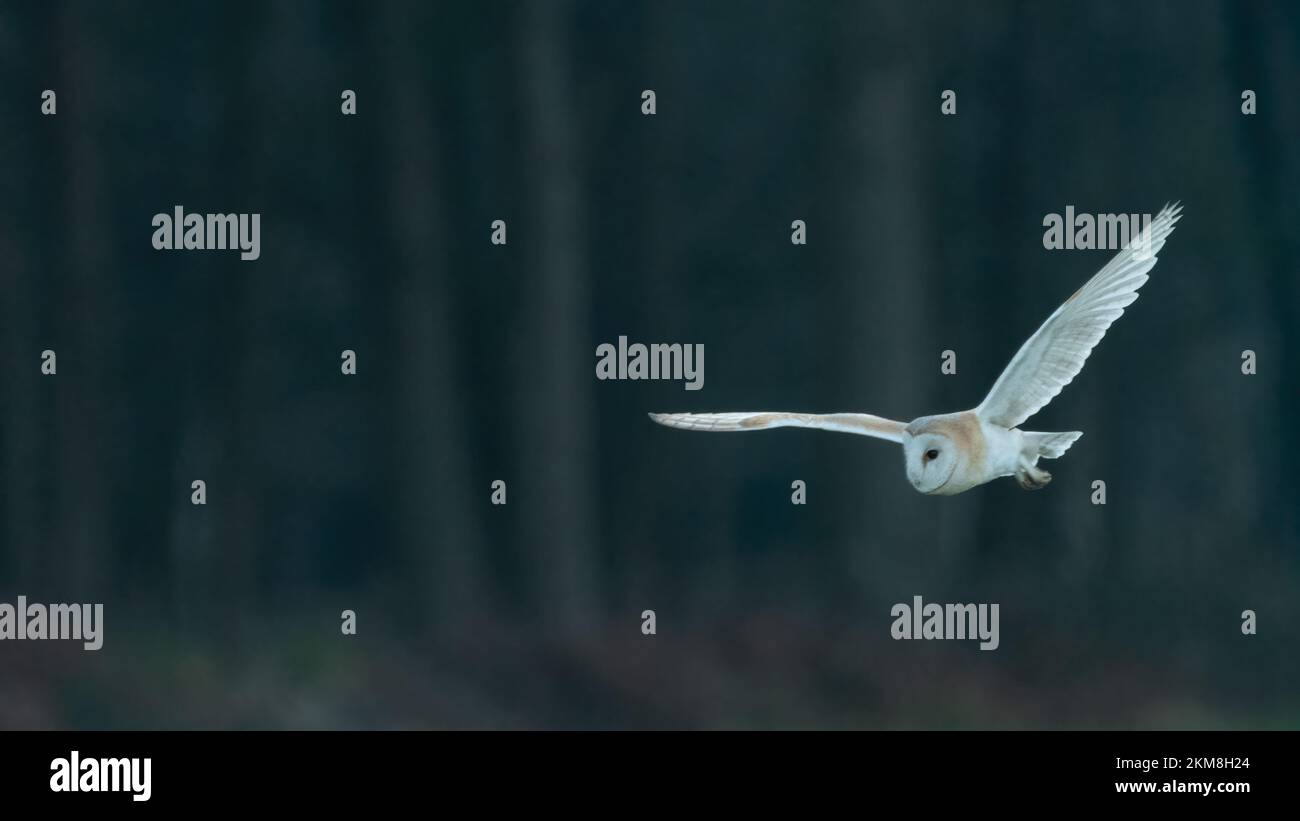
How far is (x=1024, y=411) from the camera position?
30.6 feet

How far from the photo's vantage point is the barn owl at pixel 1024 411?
8.98 metres

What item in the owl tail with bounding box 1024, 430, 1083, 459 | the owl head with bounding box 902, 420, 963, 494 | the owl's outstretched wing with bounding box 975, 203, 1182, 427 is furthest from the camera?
the owl tail with bounding box 1024, 430, 1083, 459

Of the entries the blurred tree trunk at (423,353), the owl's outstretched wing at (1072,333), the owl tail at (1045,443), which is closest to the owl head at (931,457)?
the owl's outstretched wing at (1072,333)

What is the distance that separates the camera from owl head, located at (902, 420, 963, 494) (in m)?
9.08

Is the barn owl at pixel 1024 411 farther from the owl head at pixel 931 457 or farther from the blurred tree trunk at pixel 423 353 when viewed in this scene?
the blurred tree trunk at pixel 423 353

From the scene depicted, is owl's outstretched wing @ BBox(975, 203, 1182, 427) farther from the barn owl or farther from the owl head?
the owl head

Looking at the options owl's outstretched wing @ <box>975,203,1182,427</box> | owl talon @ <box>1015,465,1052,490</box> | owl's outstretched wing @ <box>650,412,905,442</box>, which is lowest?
owl talon @ <box>1015,465,1052,490</box>

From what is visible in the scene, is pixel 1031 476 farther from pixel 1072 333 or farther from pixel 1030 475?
pixel 1072 333

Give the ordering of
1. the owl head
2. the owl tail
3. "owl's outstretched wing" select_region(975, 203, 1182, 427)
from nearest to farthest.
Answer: "owl's outstretched wing" select_region(975, 203, 1182, 427)
the owl head
the owl tail

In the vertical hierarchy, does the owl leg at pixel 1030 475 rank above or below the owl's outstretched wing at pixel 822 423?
below

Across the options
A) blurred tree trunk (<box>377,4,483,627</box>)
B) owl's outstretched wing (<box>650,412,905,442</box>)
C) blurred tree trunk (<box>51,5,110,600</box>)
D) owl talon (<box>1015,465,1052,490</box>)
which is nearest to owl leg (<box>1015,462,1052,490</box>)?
owl talon (<box>1015,465,1052,490</box>)

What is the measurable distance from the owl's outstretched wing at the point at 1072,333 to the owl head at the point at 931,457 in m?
0.30

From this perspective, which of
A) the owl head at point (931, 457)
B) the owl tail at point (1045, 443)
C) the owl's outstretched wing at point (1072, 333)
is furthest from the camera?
the owl tail at point (1045, 443)

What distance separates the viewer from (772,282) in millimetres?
14711
